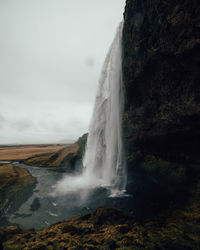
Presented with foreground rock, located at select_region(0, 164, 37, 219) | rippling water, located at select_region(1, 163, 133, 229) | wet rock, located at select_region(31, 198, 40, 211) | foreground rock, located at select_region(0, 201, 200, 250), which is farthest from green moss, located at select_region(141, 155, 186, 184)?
foreground rock, located at select_region(0, 164, 37, 219)

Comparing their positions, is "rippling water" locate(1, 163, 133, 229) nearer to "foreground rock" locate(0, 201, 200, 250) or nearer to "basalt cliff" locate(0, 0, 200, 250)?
"basalt cliff" locate(0, 0, 200, 250)

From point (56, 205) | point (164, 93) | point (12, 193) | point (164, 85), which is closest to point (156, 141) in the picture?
point (164, 93)

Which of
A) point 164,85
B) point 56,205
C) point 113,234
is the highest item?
point 164,85

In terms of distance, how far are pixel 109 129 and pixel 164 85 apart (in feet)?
39.5

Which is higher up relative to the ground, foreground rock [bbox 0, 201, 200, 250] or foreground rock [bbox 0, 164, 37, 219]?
foreground rock [bbox 0, 201, 200, 250]

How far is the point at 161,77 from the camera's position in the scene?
16.9 meters

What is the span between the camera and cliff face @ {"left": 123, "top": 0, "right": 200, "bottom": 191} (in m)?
13.0

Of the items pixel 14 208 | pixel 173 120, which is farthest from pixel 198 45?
pixel 14 208

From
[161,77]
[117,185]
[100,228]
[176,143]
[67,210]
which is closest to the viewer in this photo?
[100,228]

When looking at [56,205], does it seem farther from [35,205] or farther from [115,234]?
[115,234]

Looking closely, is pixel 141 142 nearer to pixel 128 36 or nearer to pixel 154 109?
pixel 154 109

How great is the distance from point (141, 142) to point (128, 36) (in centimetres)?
1838

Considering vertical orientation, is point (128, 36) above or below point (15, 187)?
above

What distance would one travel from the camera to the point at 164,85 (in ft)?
55.8
